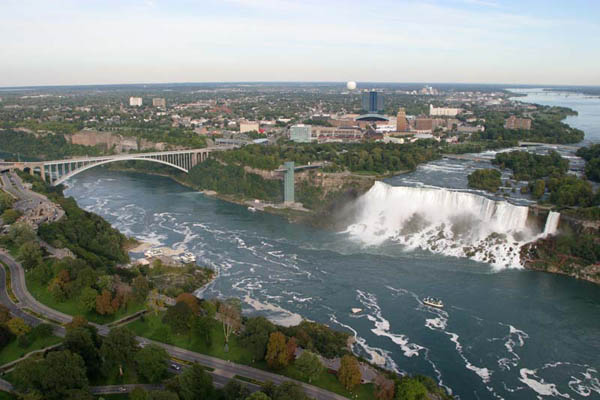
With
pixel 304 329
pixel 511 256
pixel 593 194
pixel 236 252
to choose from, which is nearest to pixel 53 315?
pixel 304 329

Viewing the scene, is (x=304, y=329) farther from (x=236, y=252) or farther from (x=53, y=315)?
(x=236, y=252)

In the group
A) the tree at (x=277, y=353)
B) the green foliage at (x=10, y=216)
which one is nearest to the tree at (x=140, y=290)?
the tree at (x=277, y=353)

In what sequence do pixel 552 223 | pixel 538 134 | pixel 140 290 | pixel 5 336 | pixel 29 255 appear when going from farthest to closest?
pixel 538 134 < pixel 552 223 < pixel 29 255 < pixel 140 290 < pixel 5 336

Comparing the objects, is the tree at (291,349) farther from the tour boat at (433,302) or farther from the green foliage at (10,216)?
the green foliage at (10,216)

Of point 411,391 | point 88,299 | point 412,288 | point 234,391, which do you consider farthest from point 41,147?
point 411,391

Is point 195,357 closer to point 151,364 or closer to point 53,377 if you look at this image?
point 151,364

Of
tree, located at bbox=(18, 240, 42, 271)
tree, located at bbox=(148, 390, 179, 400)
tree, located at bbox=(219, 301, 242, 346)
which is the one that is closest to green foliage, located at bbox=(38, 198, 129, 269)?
tree, located at bbox=(18, 240, 42, 271)
